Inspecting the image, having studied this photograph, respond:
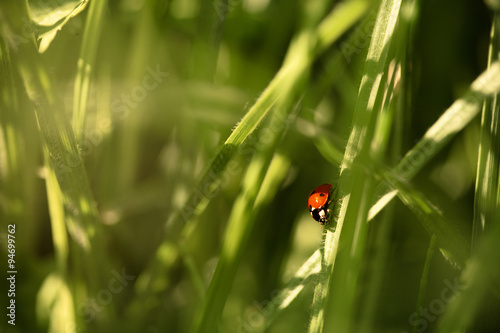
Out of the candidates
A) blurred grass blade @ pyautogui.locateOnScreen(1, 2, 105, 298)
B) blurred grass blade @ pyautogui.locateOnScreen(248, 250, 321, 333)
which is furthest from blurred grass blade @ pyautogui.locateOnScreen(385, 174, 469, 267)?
blurred grass blade @ pyautogui.locateOnScreen(1, 2, 105, 298)

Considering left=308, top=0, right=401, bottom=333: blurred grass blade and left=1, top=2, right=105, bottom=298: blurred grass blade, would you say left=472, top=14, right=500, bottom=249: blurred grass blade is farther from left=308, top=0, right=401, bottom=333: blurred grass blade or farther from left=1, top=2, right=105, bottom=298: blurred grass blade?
left=1, top=2, right=105, bottom=298: blurred grass blade

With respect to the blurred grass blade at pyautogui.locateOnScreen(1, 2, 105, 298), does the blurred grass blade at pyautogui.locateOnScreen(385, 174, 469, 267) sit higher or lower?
lower

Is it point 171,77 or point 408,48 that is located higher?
point 171,77

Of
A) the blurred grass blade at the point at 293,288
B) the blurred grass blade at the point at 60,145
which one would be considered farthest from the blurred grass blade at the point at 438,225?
the blurred grass blade at the point at 60,145

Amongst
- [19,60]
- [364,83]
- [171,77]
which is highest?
[171,77]

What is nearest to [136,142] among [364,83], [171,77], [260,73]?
[171,77]

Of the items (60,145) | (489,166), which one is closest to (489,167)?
(489,166)

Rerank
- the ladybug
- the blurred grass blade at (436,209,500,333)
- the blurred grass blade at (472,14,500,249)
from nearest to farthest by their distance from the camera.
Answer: the blurred grass blade at (436,209,500,333) → the blurred grass blade at (472,14,500,249) → the ladybug

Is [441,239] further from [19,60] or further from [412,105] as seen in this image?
[19,60]
